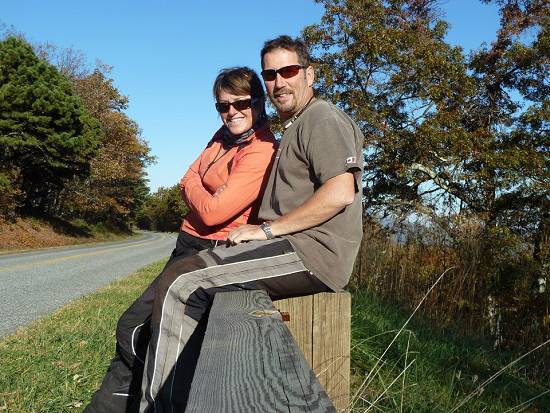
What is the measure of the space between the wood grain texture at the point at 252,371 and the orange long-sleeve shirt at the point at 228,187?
3.13 ft

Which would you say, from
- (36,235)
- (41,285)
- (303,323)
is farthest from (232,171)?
(36,235)

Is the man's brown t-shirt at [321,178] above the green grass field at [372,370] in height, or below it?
above

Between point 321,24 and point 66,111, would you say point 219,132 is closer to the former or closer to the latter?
point 321,24

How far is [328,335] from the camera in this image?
7.52ft

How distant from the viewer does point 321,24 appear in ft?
59.7

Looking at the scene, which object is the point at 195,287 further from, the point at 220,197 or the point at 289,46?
the point at 289,46

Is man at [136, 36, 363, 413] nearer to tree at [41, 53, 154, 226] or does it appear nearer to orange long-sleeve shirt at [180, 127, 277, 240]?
orange long-sleeve shirt at [180, 127, 277, 240]

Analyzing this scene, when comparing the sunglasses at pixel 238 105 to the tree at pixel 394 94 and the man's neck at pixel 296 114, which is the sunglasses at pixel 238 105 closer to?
the man's neck at pixel 296 114

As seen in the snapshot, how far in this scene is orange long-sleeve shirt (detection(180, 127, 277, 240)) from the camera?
2744 millimetres

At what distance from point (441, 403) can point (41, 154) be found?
3212 centimetres

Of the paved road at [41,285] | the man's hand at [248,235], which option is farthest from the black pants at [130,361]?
the paved road at [41,285]

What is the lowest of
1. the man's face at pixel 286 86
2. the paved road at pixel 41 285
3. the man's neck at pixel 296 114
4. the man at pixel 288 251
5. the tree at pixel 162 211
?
the paved road at pixel 41 285

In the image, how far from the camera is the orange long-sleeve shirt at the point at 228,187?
2.74m

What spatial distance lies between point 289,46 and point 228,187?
755mm
